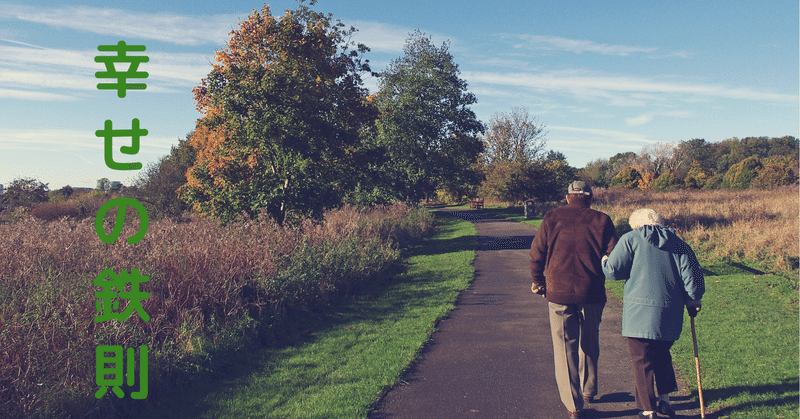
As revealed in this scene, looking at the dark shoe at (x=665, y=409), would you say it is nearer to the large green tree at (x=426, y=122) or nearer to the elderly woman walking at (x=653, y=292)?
the elderly woman walking at (x=653, y=292)

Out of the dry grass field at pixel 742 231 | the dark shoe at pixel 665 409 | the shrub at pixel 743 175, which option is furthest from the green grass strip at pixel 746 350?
the shrub at pixel 743 175

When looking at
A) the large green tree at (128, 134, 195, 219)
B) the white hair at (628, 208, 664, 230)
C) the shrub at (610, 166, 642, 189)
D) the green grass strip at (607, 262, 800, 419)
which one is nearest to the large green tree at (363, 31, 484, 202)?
the large green tree at (128, 134, 195, 219)

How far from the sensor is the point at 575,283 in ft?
15.1

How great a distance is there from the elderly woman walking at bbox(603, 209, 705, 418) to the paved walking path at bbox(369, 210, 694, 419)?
1.56 ft

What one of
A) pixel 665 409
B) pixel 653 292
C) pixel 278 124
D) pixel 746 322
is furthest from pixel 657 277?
pixel 278 124

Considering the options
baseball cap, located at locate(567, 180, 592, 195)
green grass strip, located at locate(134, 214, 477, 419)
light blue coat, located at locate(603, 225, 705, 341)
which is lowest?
green grass strip, located at locate(134, 214, 477, 419)

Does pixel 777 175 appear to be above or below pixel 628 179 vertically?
below

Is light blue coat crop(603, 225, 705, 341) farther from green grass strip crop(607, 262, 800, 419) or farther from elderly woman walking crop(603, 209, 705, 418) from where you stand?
green grass strip crop(607, 262, 800, 419)

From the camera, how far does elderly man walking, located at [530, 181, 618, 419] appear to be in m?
4.61

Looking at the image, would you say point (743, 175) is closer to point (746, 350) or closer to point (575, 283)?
point (746, 350)

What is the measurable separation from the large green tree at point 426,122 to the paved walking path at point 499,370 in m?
22.1

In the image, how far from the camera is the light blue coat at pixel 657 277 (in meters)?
4.27

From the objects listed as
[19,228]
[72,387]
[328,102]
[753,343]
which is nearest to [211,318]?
[72,387]

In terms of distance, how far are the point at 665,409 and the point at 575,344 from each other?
0.94 m
